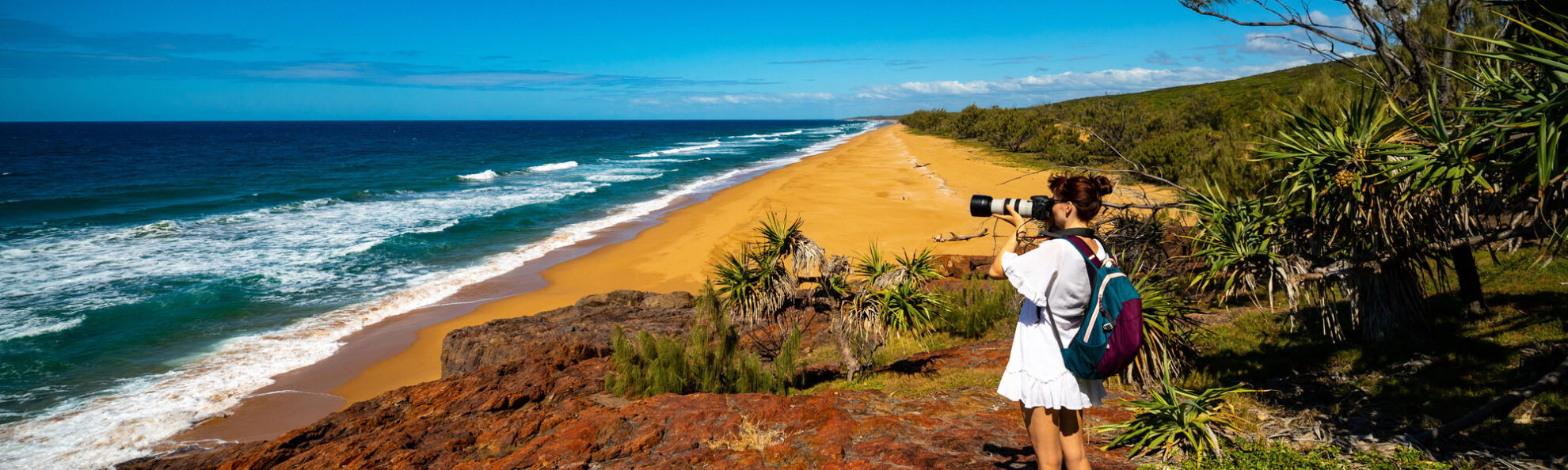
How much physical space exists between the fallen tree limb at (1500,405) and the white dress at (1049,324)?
258cm

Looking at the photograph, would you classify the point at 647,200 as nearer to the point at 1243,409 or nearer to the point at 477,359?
the point at 477,359

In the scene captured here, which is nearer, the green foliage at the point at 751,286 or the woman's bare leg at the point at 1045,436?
the woman's bare leg at the point at 1045,436

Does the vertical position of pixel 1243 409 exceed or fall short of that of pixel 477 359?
it exceeds it

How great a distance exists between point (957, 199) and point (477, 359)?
17.5m

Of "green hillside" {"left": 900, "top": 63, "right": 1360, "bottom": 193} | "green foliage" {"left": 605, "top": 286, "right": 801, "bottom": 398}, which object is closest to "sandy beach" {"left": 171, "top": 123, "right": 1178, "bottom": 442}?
"green hillside" {"left": 900, "top": 63, "right": 1360, "bottom": 193}

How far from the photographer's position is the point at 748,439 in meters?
4.55

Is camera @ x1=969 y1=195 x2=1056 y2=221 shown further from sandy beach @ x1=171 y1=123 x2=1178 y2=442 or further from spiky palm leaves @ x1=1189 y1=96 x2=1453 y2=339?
sandy beach @ x1=171 y1=123 x2=1178 y2=442

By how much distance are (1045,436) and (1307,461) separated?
1.76 metres

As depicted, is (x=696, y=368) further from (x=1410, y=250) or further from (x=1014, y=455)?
(x=1410, y=250)

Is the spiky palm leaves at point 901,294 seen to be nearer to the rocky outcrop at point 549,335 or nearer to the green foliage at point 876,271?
the green foliage at point 876,271

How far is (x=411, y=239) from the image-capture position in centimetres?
1906

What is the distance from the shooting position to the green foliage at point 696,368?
246 inches

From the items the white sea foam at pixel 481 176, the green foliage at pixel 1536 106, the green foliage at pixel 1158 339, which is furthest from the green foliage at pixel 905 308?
the white sea foam at pixel 481 176

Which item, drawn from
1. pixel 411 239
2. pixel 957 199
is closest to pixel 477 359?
pixel 411 239
